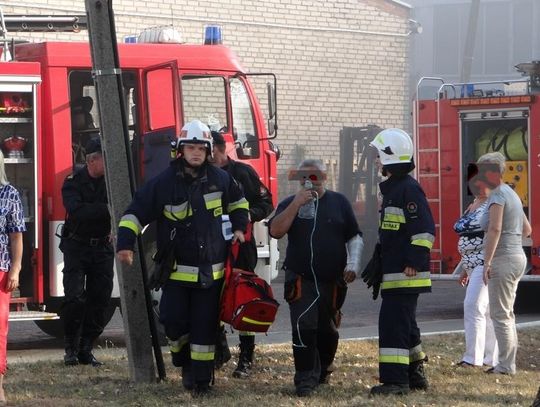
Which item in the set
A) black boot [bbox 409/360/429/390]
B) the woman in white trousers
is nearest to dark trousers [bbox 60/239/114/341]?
black boot [bbox 409/360/429/390]

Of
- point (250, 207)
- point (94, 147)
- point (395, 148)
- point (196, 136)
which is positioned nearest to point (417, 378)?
point (395, 148)

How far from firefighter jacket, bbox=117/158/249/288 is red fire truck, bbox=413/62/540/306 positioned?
6803 mm

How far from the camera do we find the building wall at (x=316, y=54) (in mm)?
23141

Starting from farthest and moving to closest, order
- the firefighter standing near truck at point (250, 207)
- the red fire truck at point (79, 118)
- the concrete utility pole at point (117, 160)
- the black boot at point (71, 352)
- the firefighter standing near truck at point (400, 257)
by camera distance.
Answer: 1. the red fire truck at point (79, 118)
2. the black boot at point (71, 352)
3. the firefighter standing near truck at point (250, 207)
4. the concrete utility pole at point (117, 160)
5. the firefighter standing near truck at point (400, 257)

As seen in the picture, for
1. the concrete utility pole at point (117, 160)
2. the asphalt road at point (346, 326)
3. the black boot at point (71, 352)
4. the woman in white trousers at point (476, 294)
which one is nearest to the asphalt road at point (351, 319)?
the asphalt road at point (346, 326)

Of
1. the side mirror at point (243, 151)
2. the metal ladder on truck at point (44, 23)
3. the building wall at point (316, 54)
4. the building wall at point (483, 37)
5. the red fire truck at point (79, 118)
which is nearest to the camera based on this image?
the red fire truck at point (79, 118)

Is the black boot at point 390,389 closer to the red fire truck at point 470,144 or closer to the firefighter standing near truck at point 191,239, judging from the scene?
Answer: the firefighter standing near truck at point 191,239

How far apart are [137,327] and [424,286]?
1.92 m

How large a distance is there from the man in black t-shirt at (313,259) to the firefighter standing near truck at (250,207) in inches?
21.8

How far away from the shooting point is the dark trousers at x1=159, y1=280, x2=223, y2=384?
7.55 meters

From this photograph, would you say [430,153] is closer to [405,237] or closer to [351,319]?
[351,319]

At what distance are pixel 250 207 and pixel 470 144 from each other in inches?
239

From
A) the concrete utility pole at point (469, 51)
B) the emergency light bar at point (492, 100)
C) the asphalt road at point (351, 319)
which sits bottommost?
the asphalt road at point (351, 319)

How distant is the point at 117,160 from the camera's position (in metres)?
8.02
